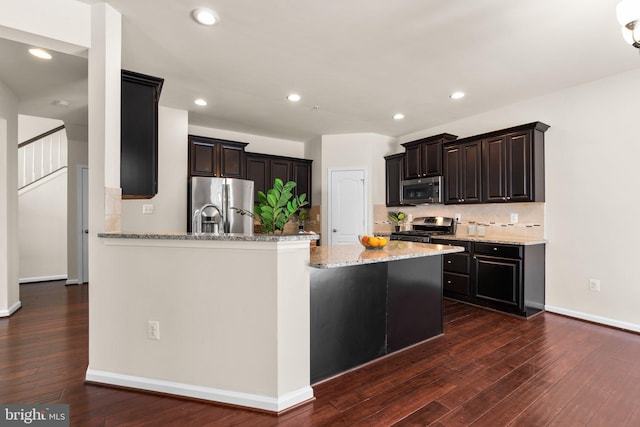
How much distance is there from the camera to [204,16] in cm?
232

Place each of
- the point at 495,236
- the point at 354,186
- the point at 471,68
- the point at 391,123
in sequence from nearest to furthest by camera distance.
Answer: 1. the point at 471,68
2. the point at 495,236
3. the point at 391,123
4. the point at 354,186

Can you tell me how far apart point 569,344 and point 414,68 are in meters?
3.05

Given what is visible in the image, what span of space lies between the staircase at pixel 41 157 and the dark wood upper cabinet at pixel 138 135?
4.58 m

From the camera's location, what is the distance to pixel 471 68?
10.5 ft

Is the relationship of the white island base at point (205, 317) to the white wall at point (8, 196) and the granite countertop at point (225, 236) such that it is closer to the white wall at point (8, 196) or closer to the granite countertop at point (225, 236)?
the granite countertop at point (225, 236)

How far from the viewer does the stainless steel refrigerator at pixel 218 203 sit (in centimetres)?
428

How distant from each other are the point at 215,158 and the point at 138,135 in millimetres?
2279

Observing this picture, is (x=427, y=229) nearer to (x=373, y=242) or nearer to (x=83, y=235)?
(x=373, y=242)

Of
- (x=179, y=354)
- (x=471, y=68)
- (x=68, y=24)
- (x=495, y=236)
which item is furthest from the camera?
(x=495, y=236)

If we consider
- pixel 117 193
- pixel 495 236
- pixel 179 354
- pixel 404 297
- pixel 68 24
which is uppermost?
pixel 68 24

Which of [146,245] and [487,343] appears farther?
[487,343]

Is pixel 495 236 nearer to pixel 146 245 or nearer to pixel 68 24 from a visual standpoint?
pixel 146 245

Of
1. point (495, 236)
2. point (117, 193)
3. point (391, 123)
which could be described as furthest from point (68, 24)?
point (495, 236)

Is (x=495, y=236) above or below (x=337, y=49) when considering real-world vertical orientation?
below
